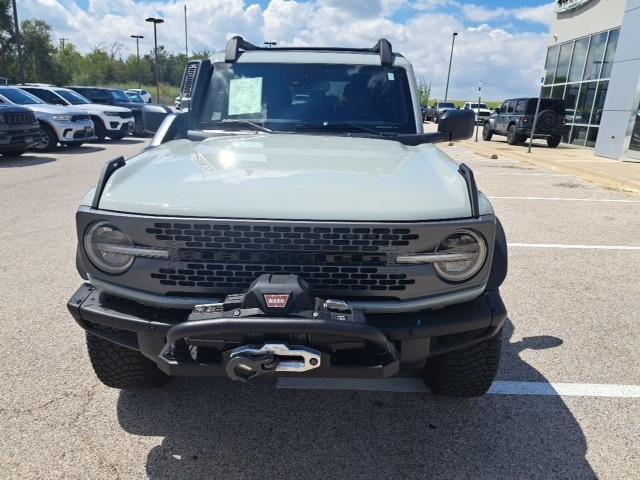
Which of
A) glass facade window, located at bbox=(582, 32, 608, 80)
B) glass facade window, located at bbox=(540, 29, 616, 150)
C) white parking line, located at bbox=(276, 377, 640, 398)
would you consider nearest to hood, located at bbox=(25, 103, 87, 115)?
white parking line, located at bbox=(276, 377, 640, 398)

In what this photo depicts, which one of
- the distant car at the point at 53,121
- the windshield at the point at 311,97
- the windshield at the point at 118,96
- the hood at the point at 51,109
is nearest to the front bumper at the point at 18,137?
the distant car at the point at 53,121

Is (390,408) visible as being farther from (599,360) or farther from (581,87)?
(581,87)

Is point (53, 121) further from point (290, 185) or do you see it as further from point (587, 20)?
point (587, 20)

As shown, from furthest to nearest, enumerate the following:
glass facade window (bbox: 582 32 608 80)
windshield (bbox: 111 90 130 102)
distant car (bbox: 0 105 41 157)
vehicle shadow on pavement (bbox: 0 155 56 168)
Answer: windshield (bbox: 111 90 130 102) < glass facade window (bbox: 582 32 608 80) < vehicle shadow on pavement (bbox: 0 155 56 168) < distant car (bbox: 0 105 41 157)

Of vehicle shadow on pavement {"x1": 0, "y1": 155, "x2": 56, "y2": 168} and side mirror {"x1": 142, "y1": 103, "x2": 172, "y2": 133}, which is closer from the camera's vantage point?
side mirror {"x1": 142, "y1": 103, "x2": 172, "y2": 133}

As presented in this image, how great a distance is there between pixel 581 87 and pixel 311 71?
1798 cm

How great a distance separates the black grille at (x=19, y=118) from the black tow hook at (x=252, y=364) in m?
11.7

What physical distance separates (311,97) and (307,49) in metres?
0.70

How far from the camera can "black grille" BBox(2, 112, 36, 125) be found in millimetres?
11062

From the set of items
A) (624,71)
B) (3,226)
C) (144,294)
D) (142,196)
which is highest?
(624,71)

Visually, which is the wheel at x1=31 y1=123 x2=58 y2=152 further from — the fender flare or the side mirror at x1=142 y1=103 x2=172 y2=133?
the fender flare

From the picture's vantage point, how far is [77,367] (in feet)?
9.72

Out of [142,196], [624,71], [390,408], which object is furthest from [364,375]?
[624,71]

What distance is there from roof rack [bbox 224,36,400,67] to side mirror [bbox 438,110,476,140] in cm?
59
